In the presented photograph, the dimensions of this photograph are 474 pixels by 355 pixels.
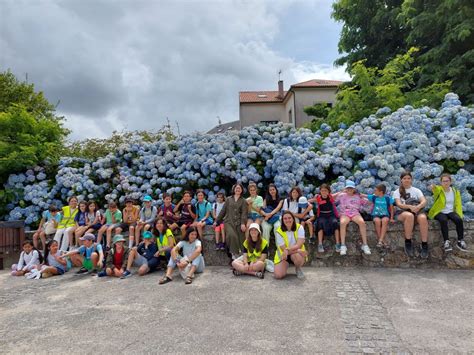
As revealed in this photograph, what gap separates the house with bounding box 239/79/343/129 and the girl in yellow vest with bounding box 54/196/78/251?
2111 cm

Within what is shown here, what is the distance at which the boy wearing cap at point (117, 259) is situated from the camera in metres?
6.12

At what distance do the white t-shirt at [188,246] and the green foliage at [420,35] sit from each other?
6752 mm

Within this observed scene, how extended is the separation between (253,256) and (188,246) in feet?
3.70

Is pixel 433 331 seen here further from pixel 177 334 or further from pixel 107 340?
pixel 107 340

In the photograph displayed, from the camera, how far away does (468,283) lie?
4930 millimetres

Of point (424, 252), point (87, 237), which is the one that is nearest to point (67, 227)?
point (87, 237)

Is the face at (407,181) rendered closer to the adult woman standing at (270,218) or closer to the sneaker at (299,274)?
the adult woman standing at (270,218)

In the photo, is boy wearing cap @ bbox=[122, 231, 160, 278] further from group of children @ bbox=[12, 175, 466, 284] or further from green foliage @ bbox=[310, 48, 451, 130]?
green foliage @ bbox=[310, 48, 451, 130]

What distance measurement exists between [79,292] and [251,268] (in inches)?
101

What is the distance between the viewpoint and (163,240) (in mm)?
6219

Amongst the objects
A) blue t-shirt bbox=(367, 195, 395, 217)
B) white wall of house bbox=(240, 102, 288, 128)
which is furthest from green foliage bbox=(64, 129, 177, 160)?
white wall of house bbox=(240, 102, 288, 128)

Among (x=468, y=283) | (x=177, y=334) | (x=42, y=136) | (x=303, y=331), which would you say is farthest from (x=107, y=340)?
(x=42, y=136)

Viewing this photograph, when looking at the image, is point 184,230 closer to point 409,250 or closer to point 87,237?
point 87,237

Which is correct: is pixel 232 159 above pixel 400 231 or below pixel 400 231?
above
